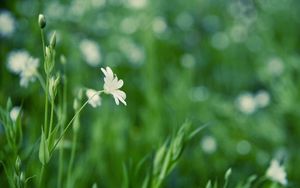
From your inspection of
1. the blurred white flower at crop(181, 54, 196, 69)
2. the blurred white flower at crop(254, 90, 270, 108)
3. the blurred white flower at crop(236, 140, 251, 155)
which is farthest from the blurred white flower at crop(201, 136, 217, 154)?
the blurred white flower at crop(181, 54, 196, 69)

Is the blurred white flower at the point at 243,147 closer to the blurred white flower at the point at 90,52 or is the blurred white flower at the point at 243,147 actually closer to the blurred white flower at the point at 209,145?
the blurred white flower at the point at 209,145

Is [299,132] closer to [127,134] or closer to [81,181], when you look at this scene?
[127,134]

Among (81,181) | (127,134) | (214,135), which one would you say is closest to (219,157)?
(214,135)

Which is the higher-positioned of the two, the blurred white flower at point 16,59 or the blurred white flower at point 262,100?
the blurred white flower at point 16,59

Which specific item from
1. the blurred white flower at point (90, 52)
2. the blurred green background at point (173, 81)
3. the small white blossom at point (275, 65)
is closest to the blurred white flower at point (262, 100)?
the blurred green background at point (173, 81)

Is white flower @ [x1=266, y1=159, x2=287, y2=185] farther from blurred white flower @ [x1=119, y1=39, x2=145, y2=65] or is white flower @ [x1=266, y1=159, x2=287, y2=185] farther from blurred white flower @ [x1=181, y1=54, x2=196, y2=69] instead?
blurred white flower @ [x1=119, y1=39, x2=145, y2=65]

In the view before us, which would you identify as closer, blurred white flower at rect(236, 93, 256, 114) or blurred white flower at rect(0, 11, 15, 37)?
blurred white flower at rect(0, 11, 15, 37)

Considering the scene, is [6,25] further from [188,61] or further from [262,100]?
[262,100]
